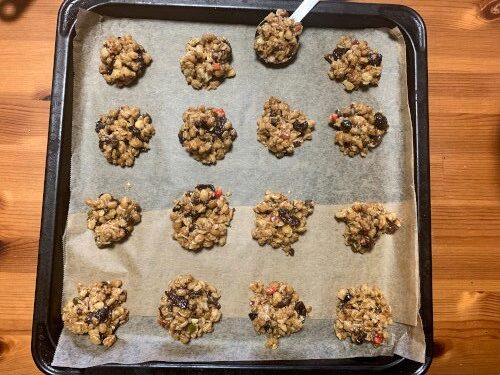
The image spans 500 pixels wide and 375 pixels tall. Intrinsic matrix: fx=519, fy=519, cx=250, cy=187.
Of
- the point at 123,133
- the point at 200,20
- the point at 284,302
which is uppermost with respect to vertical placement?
the point at 200,20

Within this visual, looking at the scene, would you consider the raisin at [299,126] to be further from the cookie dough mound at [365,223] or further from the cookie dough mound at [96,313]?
the cookie dough mound at [96,313]

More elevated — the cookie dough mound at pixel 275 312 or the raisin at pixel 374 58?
the raisin at pixel 374 58

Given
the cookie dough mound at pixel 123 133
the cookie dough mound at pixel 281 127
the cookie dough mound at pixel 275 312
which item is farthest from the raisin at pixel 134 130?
the cookie dough mound at pixel 275 312

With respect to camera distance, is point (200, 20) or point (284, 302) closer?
point (284, 302)

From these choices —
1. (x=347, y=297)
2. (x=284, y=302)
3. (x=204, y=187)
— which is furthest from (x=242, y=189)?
(x=347, y=297)

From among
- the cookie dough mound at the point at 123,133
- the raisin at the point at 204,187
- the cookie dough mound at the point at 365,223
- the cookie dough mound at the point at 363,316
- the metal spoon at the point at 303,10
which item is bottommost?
the cookie dough mound at the point at 363,316

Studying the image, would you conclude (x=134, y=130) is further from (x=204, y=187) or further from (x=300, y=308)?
(x=300, y=308)
